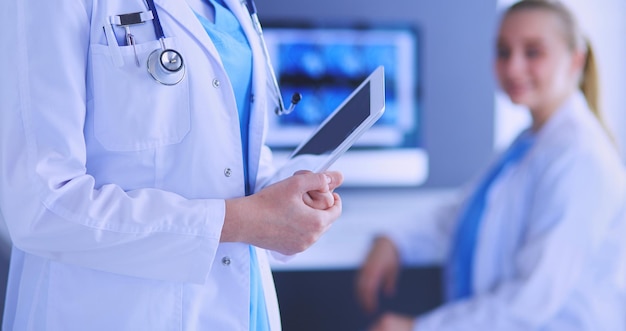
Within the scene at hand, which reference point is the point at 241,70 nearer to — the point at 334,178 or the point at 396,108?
the point at 334,178

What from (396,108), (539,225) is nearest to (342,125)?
(539,225)

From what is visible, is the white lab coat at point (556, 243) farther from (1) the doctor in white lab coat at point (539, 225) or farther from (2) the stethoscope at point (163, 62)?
(2) the stethoscope at point (163, 62)

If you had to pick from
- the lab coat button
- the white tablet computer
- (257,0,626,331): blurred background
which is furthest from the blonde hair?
the lab coat button

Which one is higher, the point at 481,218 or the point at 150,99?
the point at 150,99

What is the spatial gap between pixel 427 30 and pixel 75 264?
192cm

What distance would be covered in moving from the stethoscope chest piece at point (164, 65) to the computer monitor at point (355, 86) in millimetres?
1342

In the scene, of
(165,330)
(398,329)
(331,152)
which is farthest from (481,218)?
(165,330)

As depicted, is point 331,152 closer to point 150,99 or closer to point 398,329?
point 150,99

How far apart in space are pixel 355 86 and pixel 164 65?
146 centimetres

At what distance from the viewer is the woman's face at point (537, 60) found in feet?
5.21

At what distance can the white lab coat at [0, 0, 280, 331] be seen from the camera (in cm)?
68

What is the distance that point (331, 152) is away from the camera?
81 cm

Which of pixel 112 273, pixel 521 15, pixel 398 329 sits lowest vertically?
pixel 398 329

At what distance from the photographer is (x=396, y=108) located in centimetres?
219
